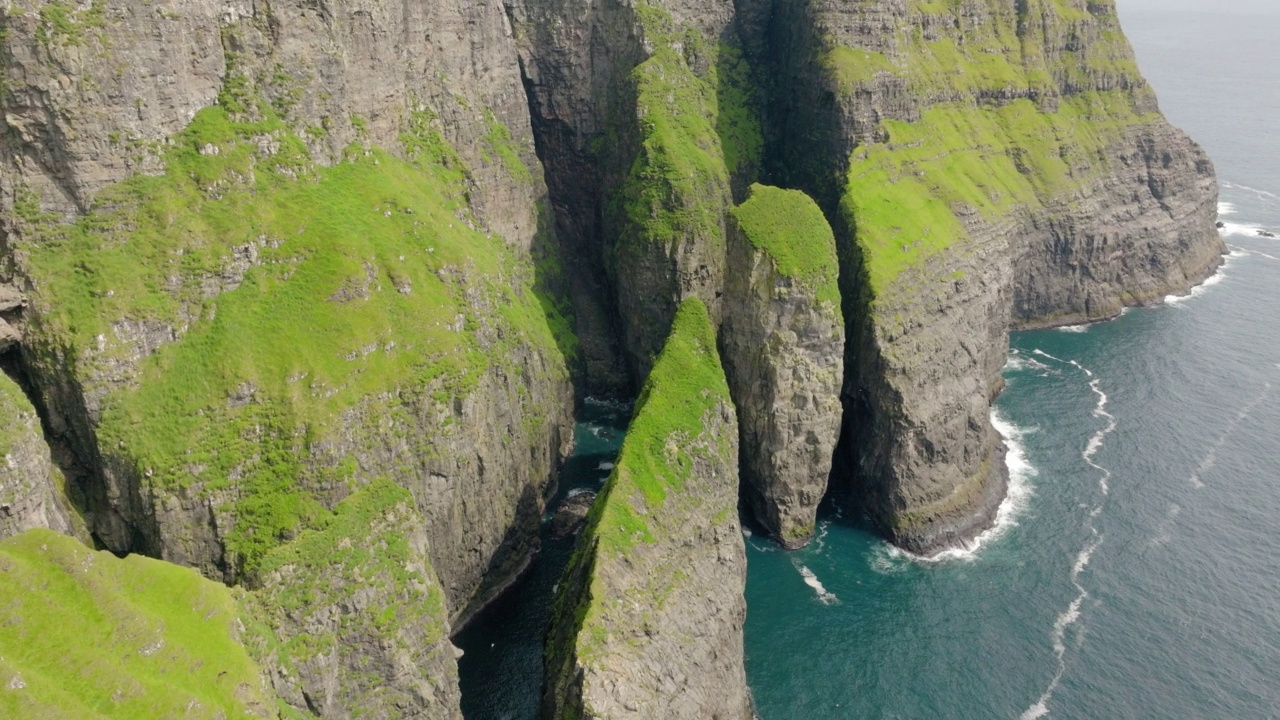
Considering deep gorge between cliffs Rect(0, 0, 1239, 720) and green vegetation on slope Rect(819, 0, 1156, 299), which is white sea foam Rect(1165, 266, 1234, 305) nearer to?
deep gorge between cliffs Rect(0, 0, 1239, 720)

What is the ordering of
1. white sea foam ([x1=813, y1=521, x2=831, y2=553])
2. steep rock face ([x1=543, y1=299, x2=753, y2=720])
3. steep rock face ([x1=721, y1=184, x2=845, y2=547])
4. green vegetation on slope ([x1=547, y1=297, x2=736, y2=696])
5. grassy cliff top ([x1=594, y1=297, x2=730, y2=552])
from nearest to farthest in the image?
1. steep rock face ([x1=543, y1=299, x2=753, y2=720])
2. green vegetation on slope ([x1=547, y1=297, x2=736, y2=696])
3. grassy cliff top ([x1=594, y1=297, x2=730, y2=552])
4. steep rock face ([x1=721, y1=184, x2=845, y2=547])
5. white sea foam ([x1=813, y1=521, x2=831, y2=553])

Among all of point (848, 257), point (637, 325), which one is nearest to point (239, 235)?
point (637, 325)

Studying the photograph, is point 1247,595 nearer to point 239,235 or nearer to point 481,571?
point 481,571

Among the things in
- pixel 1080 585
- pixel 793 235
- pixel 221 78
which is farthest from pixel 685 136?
pixel 1080 585

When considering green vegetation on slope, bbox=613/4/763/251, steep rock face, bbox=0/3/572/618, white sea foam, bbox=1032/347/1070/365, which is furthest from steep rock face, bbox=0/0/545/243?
white sea foam, bbox=1032/347/1070/365

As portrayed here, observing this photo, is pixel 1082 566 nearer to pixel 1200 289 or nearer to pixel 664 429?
pixel 664 429

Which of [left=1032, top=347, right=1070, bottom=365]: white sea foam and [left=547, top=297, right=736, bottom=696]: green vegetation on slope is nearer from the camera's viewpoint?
[left=547, top=297, right=736, bottom=696]: green vegetation on slope

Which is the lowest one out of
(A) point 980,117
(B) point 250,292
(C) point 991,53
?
(B) point 250,292
